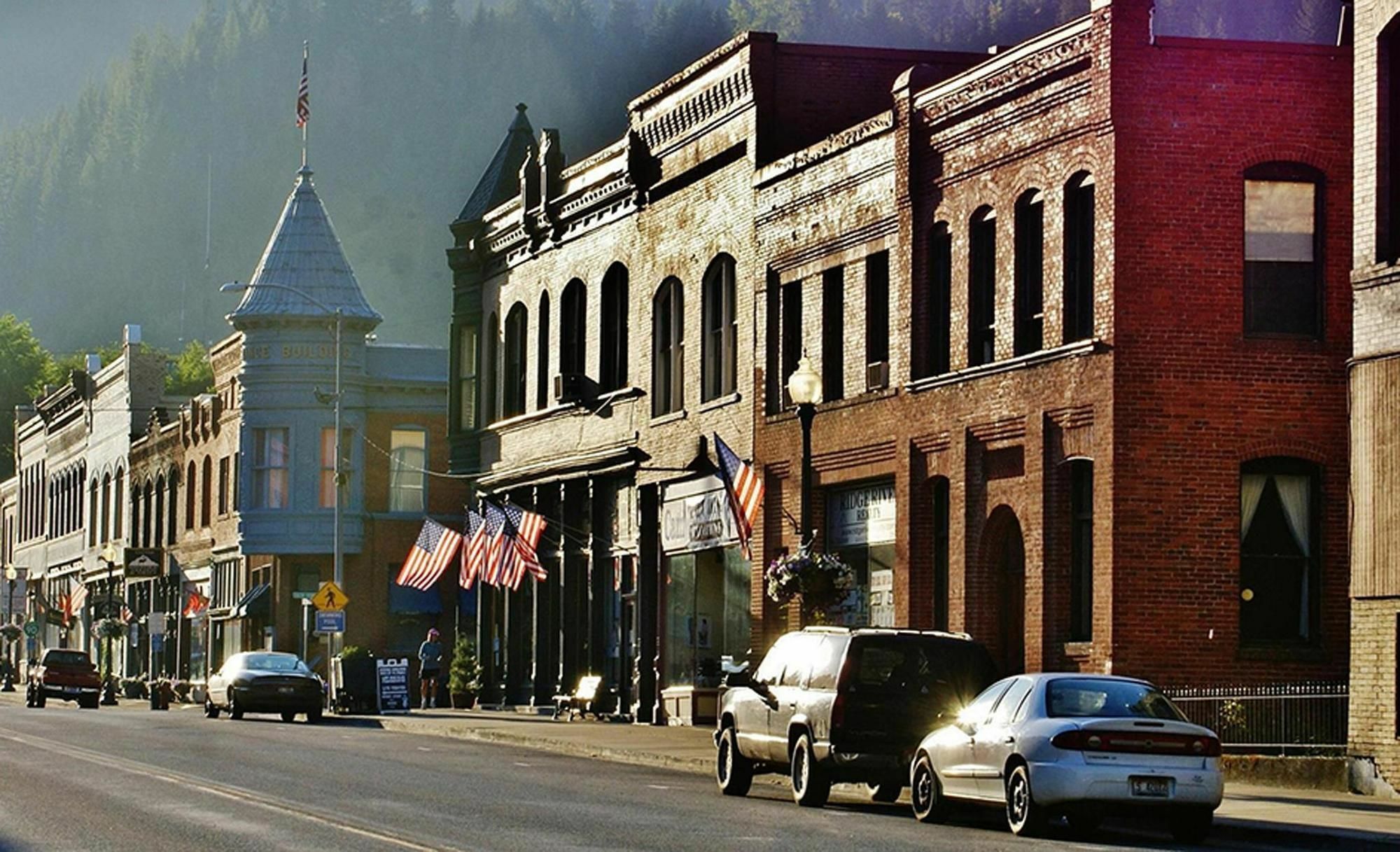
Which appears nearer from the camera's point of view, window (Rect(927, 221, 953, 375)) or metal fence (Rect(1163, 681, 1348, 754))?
metal fence (Rect(1163, 681, 1348, 754))

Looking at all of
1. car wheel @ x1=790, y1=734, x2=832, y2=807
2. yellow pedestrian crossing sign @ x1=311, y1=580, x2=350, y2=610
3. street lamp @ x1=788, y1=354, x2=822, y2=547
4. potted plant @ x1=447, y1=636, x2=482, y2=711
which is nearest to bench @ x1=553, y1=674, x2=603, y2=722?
potted plant @ x1=447, y1=636, x2=482, y2=711

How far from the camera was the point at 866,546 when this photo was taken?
132 feet

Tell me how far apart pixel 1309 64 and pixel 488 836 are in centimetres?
1700

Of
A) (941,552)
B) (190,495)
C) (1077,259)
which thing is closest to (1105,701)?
(1077,259)

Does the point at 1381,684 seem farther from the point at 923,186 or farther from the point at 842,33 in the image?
the point at 842,33

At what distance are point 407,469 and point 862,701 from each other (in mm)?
47112

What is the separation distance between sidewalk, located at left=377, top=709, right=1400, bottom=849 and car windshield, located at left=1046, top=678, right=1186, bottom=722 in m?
1.28

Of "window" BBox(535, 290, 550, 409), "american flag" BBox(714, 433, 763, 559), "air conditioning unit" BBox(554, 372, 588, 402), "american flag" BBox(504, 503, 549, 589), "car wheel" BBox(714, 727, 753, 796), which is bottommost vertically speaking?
"car wheel" BBox(714, 727, 753, 796)

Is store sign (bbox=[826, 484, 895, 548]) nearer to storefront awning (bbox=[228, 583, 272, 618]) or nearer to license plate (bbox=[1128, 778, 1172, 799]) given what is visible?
license plate (bbox=[1128, 778, 1172, 799])

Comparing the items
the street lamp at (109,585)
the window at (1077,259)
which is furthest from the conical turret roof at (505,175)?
the street lamp at (109,585)

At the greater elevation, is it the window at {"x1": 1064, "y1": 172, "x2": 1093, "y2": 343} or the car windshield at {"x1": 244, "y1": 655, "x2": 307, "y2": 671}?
the window at {"x1": 1064, "y1": 172, "x2": 1093, "y2": 343}

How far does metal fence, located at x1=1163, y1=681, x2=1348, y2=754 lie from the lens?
30453 millimetres

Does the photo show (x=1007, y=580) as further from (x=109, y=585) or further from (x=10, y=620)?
(x=10, y=620)

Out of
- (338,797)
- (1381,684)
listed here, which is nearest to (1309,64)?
(1381,684)
